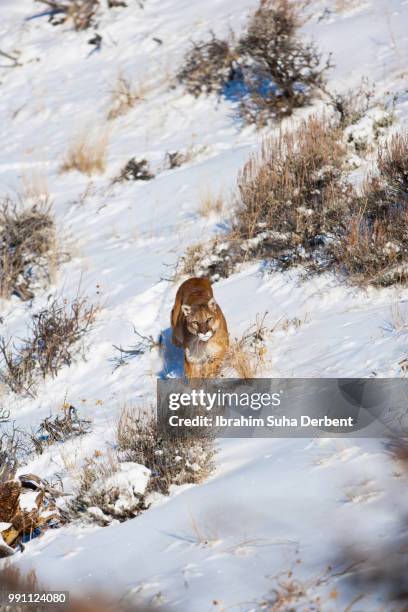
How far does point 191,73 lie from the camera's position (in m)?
13.6

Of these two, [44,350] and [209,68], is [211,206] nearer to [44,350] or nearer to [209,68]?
[44,350]

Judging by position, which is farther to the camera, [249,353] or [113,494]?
[249,353]

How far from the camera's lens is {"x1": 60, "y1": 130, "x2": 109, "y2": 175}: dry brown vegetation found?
481 inches

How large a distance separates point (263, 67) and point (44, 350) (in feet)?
22.2

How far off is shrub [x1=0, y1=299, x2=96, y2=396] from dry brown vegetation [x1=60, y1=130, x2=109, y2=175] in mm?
4268

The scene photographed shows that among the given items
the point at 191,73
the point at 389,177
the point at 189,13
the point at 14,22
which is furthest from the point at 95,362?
the point at 14,22

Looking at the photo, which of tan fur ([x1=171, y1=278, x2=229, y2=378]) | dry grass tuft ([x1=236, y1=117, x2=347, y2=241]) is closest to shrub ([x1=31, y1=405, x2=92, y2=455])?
tan fur ([x1=171, y1=278, x2=229, y2=378])

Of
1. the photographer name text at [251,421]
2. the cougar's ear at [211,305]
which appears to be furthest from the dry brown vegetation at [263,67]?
the photographer name text at [251,421]

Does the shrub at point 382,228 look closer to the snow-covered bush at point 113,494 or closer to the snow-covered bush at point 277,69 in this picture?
the snow-covered bush at point 113,494

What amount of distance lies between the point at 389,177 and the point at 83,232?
469 centimetres

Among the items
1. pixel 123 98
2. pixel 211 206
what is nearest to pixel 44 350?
pixel 211 206

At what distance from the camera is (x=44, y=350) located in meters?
8.19

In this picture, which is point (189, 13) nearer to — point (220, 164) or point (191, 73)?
point (191, 73)

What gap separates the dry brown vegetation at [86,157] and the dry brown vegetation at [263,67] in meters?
2.22
